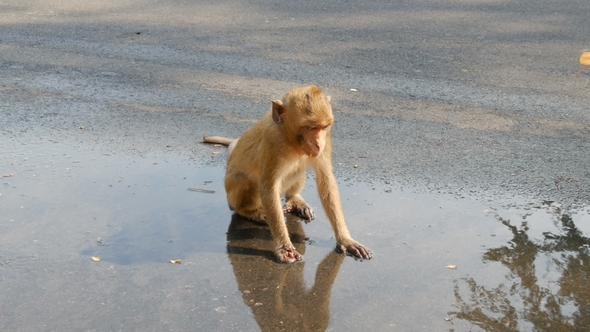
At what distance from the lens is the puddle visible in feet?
12.1

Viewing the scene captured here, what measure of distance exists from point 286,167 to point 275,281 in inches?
28.1

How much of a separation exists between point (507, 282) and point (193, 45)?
562 centimetres

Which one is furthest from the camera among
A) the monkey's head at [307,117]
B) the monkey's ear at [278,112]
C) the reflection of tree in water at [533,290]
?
the monkey's ear at [278,112]

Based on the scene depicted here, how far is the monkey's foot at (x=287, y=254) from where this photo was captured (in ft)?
14.1

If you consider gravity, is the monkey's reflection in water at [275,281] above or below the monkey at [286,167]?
below

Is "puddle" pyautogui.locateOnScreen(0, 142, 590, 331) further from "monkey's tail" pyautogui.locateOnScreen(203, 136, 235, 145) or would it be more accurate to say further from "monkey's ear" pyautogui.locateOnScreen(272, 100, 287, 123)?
"monkey's ear" pyautogui.locateOnScreen(272, 100, 287, 123)

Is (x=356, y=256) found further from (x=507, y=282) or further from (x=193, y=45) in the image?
(x=193, y=45)

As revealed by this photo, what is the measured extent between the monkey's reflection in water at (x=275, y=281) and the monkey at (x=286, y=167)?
11cm

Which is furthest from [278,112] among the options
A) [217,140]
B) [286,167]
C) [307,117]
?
[217,140]

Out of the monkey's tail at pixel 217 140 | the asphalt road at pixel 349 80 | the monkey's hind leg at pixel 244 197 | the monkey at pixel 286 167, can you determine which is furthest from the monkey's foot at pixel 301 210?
the monkey's tail at pixel 217 140

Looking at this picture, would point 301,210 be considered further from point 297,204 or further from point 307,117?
point 307,117

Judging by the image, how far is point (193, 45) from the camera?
8750mm

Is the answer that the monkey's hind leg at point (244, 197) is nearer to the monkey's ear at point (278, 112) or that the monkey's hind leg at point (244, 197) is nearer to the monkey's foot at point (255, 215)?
the monkey's foot at point (255, 215)

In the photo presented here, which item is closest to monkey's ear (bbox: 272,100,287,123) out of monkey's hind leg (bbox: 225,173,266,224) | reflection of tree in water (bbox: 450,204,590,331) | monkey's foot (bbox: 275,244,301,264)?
monkey's hind leg (bbox: 225,173,266,224)
